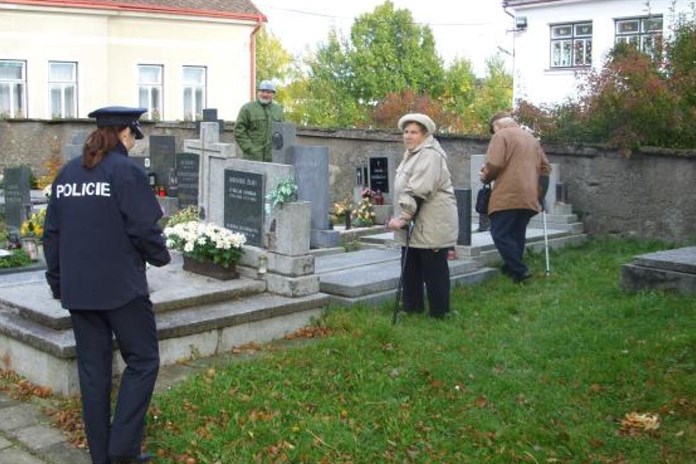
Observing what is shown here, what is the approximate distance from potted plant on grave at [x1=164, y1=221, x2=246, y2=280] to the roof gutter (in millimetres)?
22634

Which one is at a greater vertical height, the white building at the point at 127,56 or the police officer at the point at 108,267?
the white building at the point at 127,56

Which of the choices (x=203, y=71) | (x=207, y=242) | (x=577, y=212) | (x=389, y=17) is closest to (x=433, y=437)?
(x=207, y=242)

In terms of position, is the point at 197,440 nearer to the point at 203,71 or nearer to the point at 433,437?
the point at 433,437

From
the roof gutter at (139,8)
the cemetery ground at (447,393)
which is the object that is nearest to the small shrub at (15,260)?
the cemetery ground at (447,393)

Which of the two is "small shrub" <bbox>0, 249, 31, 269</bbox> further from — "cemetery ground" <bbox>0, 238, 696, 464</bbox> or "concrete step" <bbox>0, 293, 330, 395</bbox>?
"cemetery ground" <bbox>0, 238, 696, 464</bbox>

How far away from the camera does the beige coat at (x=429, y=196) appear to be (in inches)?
307

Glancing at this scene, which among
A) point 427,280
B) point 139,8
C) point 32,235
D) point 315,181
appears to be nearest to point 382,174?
point 315,181

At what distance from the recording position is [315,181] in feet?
37.8

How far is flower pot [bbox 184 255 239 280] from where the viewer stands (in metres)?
8.20

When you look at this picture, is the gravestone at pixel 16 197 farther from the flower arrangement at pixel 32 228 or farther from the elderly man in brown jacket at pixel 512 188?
the elderly man in brown jacket at pixel 512 188

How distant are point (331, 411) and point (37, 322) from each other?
2.34 metres

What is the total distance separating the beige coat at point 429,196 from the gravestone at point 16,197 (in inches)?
242

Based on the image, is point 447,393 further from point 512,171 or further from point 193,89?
point 193,89

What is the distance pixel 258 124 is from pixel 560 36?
25381 mm
